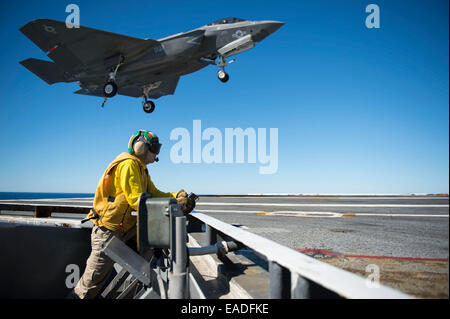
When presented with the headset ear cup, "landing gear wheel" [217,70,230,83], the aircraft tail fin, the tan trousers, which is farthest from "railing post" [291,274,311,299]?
the aircraft tail fin

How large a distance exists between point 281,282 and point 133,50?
1206 centimetres

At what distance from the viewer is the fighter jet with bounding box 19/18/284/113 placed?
9.95 metres

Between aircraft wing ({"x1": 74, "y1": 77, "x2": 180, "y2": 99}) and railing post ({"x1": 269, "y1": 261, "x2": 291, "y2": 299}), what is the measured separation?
13.0m

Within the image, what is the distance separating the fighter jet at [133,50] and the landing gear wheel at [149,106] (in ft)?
7.98

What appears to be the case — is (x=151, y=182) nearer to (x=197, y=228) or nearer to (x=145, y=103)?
(x=197, y=228)

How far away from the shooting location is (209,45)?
11.1 metres

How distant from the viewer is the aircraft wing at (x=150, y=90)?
1295 centimetres

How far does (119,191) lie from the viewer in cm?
221

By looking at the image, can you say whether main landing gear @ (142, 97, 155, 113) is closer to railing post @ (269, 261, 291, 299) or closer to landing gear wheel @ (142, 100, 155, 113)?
landing gear wheel @ (142, 100, 155, 113)

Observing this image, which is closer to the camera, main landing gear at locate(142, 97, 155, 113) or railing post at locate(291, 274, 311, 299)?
railing post at locate(291, 274, 311, 299)

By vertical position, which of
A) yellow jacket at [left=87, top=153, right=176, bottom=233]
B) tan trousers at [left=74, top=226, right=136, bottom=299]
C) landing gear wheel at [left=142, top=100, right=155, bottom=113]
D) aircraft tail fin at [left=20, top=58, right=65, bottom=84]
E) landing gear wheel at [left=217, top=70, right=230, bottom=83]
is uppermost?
aircraft tail fin at [left=20, top=58, right=65, bottom=84]
